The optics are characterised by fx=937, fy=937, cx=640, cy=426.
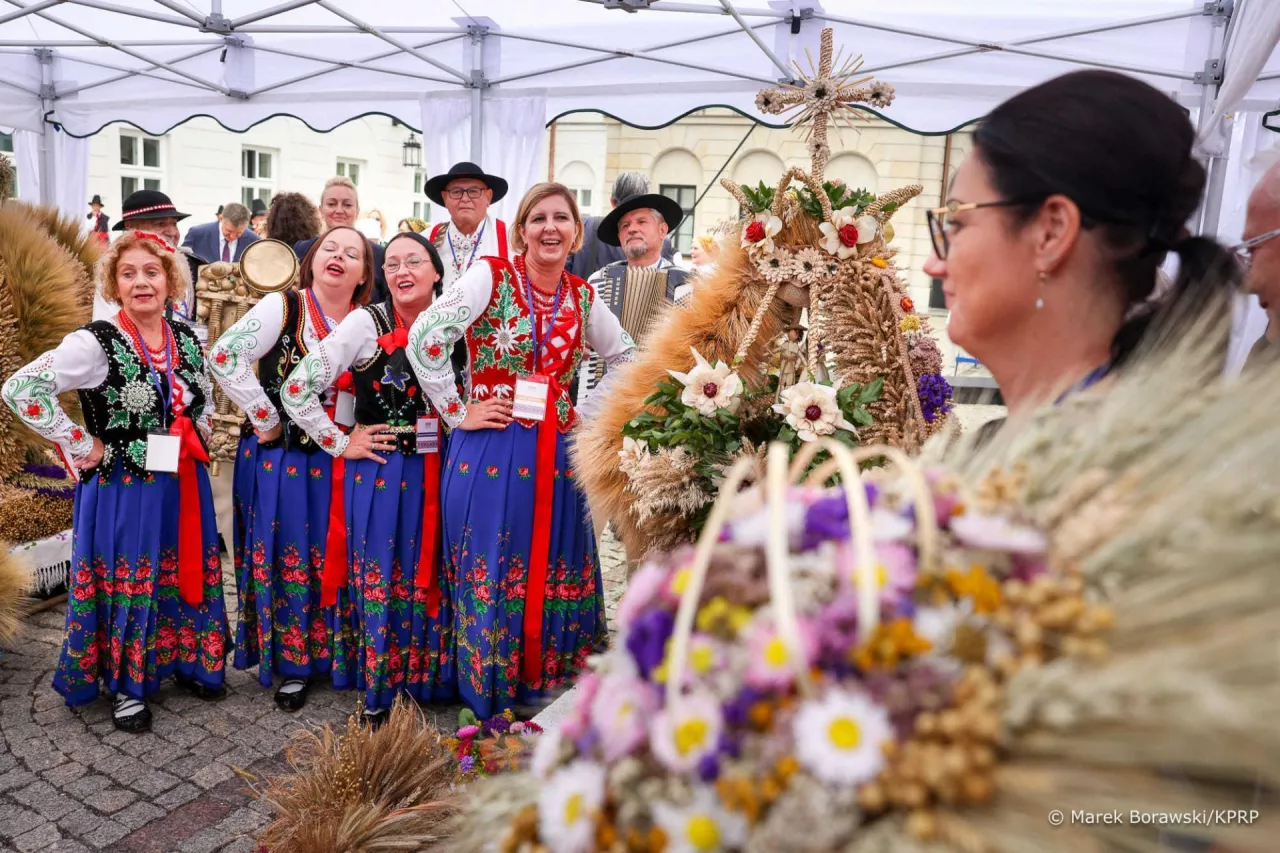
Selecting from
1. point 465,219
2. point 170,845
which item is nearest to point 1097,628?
point 170,845

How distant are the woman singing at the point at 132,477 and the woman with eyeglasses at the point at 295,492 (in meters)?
0.20

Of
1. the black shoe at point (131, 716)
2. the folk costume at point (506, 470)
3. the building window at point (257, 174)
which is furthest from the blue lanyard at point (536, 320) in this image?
the building window at point (257, 174)

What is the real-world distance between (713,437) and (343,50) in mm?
7084

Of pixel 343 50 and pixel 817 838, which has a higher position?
pixel 343 50

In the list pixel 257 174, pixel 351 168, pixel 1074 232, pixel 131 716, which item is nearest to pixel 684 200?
pixel 351 168

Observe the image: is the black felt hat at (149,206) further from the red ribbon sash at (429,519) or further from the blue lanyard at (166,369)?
the red ribbon sash at (429,519)

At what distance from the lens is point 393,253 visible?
381 centimetres

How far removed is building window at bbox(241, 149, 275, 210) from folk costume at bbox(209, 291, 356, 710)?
16755 mm

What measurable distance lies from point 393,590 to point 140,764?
1067 millimetres

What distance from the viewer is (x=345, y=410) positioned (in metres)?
3.79

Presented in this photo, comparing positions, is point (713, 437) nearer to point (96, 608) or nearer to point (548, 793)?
point (548, 793)

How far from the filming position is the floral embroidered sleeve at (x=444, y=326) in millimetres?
3387

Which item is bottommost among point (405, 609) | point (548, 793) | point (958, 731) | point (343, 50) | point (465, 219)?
point (405, 609)

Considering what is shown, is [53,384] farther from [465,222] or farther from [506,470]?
[465,222]
